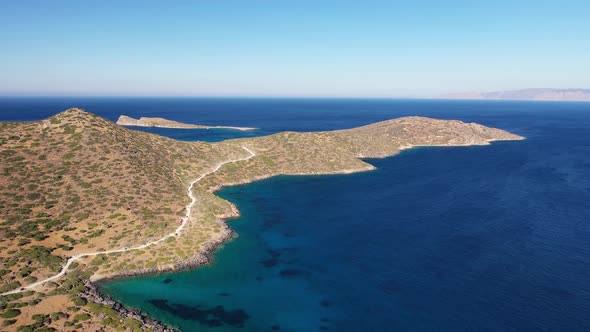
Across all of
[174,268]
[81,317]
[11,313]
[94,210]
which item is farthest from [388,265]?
[94,210]

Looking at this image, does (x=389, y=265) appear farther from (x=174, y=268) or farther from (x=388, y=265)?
(x=174, y=268)

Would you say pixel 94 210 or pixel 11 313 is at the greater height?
pixel 94 210

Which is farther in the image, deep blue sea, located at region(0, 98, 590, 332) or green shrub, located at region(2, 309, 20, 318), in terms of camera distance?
deep blue sea, located at region(0, 98, 590, 332)

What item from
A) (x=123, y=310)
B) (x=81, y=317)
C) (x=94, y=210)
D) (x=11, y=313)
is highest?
(x=94, y=210)

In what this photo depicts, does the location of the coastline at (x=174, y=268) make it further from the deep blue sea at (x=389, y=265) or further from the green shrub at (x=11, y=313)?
the green shrub at (x=11, y=313)

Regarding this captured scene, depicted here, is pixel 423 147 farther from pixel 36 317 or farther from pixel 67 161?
pixel 36 317

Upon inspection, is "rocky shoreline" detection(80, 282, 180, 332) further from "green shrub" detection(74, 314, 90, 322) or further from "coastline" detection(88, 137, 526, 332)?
"green shrub" detection(74, 314, 90, 322)

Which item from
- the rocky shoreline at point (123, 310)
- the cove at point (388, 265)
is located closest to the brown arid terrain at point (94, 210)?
the rocky shoreline at point (123, 310)

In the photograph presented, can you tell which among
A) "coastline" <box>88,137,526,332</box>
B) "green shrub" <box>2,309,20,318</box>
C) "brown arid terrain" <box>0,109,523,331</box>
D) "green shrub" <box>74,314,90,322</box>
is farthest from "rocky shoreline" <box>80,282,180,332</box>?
"green shrub" <box>2,309,20,318</box>
